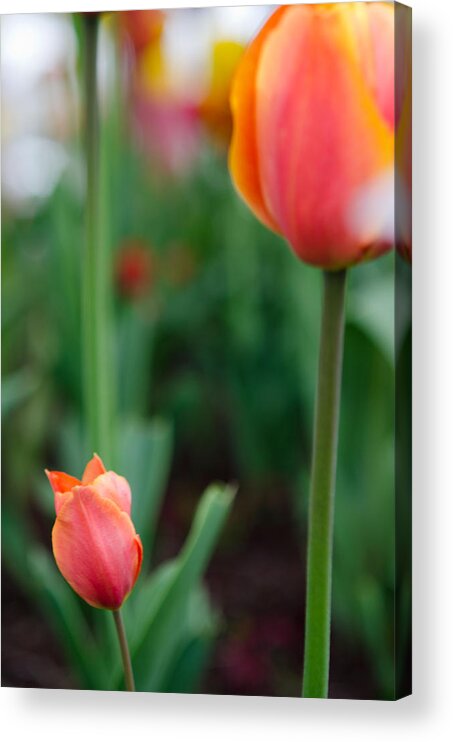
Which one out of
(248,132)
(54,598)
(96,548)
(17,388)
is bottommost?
(54,598)

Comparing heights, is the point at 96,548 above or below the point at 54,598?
above

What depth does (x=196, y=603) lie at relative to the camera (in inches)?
80.0

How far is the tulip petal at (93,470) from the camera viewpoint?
6.62ft

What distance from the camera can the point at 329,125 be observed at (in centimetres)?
192

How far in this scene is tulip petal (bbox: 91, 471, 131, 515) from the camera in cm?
198

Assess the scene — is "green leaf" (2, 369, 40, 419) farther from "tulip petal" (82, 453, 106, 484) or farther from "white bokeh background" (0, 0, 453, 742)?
"white bokeh background" (0, 0, 453, 742)

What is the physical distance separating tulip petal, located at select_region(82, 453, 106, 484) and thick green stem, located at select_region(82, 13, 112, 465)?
14mm

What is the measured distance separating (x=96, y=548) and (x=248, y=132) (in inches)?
19.3

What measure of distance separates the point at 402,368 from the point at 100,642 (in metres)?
0.48

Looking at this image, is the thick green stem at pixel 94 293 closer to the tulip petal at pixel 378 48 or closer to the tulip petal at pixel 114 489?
the tulip petal at pixel 114 489

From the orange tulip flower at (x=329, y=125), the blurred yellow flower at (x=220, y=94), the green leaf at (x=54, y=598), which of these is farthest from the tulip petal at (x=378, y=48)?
the green leaf at (x=54, y=598)

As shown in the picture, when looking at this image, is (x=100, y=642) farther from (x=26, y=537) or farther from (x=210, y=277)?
(x=210, y=277)

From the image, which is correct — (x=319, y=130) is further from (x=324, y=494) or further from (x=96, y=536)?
(x=96, y=536)

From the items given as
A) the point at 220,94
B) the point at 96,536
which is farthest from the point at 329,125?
the point at 96,536
